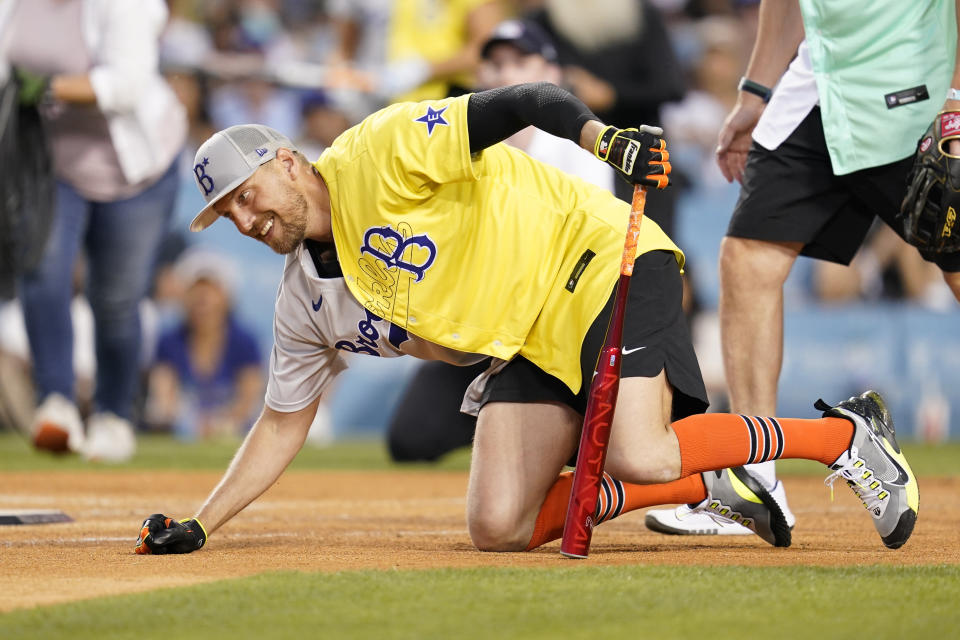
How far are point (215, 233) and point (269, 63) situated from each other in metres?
3.11

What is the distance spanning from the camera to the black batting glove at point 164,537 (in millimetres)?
4148

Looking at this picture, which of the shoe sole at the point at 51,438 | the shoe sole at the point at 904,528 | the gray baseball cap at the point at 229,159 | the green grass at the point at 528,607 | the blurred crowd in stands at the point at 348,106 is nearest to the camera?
the green grass at the point at 528,607

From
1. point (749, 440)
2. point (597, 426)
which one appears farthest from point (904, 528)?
point (597, 426)

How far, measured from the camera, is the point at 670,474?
4.20m

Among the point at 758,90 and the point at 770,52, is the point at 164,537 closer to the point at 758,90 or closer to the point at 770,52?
the point at 758,90

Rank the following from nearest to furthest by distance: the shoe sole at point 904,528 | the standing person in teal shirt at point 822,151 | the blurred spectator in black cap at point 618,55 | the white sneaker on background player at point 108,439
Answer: the shoe sole at point 904,528 → the standing person in teal shirt at point 822,151 → the white sneaker on background player at point 108,439 → the blurred spectator in black cap at point 618,55

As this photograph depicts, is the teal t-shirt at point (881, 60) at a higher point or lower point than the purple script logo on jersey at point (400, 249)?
higher

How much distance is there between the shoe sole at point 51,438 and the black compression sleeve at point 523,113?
15.1ft

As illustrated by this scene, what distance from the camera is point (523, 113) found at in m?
4.08

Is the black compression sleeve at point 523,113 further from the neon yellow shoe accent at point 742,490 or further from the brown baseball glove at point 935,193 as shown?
the neon yellow shoe accent at point 742,490

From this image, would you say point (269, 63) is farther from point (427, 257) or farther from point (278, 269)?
point (427, 257)

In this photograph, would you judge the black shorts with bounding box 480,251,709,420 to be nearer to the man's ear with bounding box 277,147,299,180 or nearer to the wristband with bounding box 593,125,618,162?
the wristband with bounding box 593,125,618,162

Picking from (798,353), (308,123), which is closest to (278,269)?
(308,123)

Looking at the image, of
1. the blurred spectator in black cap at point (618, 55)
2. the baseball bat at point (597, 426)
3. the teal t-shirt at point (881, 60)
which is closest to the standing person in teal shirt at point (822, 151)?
the teal t-shirt at point (881, 60)
